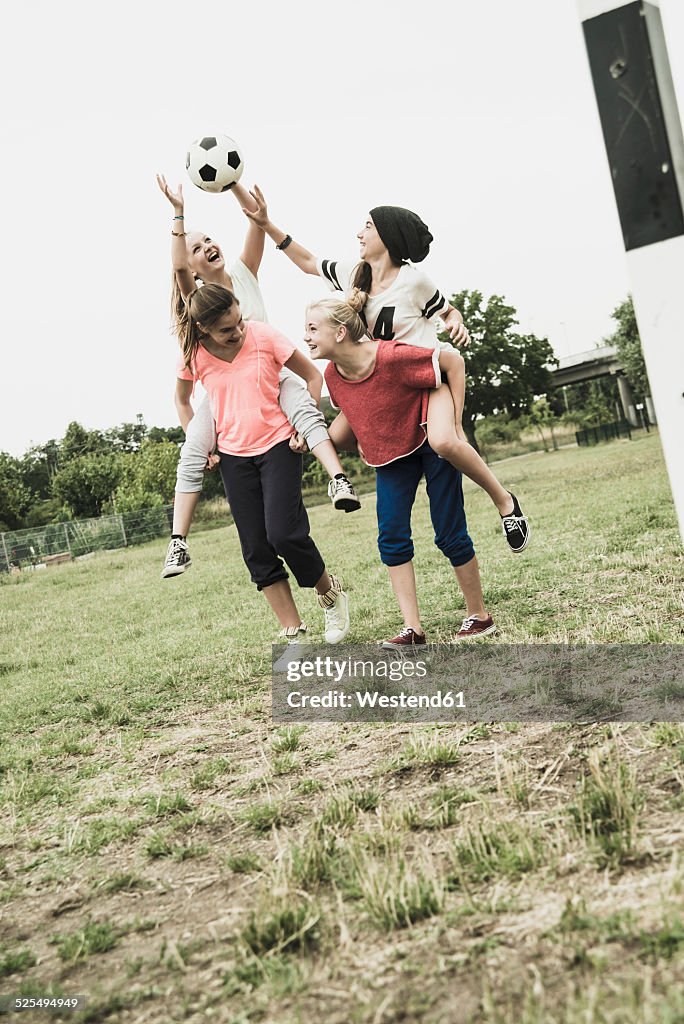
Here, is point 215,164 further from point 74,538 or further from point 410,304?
point 74,538

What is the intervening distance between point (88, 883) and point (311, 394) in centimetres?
305

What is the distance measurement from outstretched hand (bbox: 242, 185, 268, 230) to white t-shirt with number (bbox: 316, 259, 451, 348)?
831mm

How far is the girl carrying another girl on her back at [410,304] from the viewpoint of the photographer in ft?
15.5

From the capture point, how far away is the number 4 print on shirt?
4.80 m

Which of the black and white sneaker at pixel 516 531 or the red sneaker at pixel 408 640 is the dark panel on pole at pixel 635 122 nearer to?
the black and white sneaker at pixel 516 531

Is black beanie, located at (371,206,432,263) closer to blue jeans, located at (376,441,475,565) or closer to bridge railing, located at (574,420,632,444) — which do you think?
blue jeans, located at (376,441,475,565)

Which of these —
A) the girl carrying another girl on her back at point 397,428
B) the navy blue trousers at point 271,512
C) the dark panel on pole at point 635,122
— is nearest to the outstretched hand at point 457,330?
the girl carrying another girl on her back at point 397,428

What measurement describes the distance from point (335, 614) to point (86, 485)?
48.7 m

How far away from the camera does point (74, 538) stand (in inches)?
1371

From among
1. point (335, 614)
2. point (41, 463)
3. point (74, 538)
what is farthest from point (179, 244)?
point (41, 463)

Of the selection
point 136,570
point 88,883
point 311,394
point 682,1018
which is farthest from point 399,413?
point 136,570

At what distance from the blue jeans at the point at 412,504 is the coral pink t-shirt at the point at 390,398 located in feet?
0.41

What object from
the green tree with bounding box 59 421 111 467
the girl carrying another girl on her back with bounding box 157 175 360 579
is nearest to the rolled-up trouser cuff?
the girl carrying another girl on her back with bounding box 157 175 360 579

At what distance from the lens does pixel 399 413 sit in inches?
187
